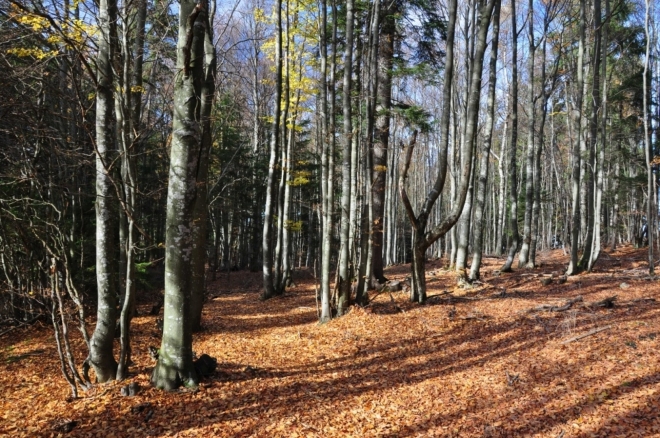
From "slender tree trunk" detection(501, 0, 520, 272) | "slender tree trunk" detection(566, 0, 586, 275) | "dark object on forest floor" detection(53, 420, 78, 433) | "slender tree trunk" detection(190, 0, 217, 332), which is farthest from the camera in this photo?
"slender tree trunk" detection(501, 0, 520, 272)

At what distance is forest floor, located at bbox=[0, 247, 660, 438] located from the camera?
14.0 feet

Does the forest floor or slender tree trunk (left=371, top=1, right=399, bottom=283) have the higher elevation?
slender tree trunk (left=371, top=1, right=399, bottom=283)

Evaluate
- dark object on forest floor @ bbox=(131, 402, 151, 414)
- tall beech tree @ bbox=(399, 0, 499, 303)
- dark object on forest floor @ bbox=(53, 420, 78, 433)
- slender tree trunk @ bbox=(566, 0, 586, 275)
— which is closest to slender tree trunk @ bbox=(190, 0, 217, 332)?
dark object on forest floor @ bbox=(131, 402, 151, 414)

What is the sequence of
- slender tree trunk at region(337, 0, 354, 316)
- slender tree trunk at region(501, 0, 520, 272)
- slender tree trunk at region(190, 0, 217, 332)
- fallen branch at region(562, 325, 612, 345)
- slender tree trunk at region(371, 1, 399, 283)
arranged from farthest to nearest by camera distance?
slender tree trunk at region(501, 0, 520, 272) < slender tree trunk at region(371, 1, 399, 283) < slender tree trunk at region(337, 0, 354, 316) < slender tree trunk at region(190, 0, 217, 332) < fallen branch at region(562, 325, 612, 345)

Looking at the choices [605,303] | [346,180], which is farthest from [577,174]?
[346,180]

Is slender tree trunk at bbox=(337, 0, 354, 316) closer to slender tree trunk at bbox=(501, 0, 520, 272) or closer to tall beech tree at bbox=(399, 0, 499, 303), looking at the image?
tall beech tree at bbox=(399, 0, 499, 303)

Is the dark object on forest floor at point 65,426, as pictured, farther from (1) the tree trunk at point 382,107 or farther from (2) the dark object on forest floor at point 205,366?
(1) the tree trunk at point 382,107

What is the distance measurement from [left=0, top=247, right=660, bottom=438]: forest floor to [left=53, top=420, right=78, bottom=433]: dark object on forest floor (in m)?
0.03

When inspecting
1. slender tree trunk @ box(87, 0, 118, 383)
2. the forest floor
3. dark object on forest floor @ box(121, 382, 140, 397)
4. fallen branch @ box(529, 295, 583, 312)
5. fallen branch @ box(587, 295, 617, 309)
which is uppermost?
slender tree trunk @ box(87, 0, 118, 383)

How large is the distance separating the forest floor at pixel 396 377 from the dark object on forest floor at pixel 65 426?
3 cm

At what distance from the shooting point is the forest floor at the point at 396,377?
14.0ft

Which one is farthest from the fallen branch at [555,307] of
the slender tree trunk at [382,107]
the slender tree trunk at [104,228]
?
the slender tree trunk at [104,228]

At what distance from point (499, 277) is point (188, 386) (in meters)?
10.8

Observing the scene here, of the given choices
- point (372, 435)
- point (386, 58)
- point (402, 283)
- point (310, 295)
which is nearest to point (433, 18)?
point (386, 58)
